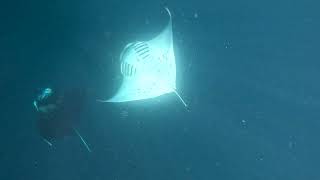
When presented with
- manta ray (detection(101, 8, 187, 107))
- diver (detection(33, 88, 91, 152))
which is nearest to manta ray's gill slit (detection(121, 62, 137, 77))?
manta ray (detection(101, 8, 187, 107))

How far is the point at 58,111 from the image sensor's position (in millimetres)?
4574

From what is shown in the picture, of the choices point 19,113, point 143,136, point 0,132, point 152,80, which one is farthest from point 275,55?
point 0,132

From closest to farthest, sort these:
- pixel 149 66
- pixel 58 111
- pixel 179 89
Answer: pixel 149 66 → pixel 58 111 → pixel 179 89

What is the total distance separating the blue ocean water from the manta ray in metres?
0.28

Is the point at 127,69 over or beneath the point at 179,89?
over

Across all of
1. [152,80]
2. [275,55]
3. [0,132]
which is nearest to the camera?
[152,80]

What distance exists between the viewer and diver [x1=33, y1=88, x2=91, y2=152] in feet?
15.0

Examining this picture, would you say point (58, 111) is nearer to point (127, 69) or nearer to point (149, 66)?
point (127, 69)

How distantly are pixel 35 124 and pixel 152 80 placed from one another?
1.62m

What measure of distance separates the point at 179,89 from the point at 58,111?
1.42 metres

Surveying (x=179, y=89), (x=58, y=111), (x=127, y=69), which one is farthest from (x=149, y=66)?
(x=58, y=111)

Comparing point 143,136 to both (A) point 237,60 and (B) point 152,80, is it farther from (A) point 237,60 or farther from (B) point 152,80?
(A) point 237,60

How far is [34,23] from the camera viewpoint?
4.62m

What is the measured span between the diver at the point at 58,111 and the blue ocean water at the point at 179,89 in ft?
0.29
